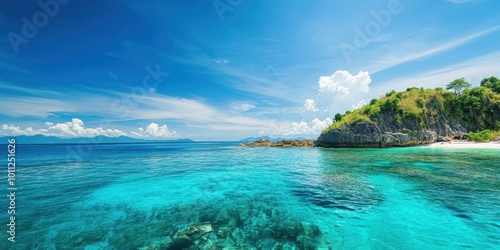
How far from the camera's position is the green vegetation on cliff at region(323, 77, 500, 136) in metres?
62.1

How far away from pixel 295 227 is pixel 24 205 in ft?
52.5

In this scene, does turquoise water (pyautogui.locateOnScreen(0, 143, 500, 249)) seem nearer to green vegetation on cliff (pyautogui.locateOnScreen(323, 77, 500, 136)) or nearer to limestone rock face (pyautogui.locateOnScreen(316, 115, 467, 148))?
limestone rock face (pyautogui.locateOnScreen(316, 115, 467, 148))

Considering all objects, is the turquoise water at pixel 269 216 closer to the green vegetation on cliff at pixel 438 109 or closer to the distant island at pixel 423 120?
the distant island at pixel 423 120

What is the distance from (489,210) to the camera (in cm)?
940

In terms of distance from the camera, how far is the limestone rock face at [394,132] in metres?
61.0

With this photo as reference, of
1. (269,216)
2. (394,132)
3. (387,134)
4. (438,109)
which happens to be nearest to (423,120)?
(438,109)

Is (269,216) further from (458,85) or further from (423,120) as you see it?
(458,85)

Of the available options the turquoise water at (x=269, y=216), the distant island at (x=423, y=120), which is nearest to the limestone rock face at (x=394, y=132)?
the distant island at (x=423, y=120)

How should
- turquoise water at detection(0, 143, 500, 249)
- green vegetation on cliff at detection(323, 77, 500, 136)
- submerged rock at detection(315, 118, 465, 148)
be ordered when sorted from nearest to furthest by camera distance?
1. turquoise water at detection(0, 143, 500, 249)
2. submerged rock at detection(315, 118, 465, 148)
3. green vegetation on cliff at detection(323, 77, 500, 136)

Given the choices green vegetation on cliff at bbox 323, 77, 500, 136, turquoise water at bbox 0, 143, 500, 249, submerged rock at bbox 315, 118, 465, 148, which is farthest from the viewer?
green vegetation on cliff at bbox 323, 77, 500, 136

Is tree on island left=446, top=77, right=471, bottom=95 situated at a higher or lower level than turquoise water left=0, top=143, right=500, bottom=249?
higher

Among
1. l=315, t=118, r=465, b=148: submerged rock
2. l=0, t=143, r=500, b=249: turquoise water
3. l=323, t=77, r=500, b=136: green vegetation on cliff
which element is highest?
l=323, t=77, r=500, b=136: green vegetation on cliff

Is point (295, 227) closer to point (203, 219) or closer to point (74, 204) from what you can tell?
point (203, 219)

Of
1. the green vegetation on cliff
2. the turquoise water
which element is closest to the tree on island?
the green vegetation on cliff
